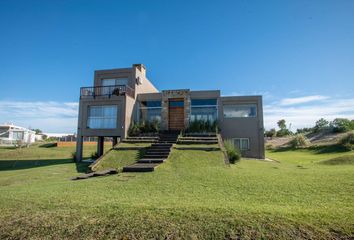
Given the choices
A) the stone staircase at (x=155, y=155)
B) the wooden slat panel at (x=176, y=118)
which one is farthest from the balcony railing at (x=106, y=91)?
the stone staircase at (x=155, y=155)

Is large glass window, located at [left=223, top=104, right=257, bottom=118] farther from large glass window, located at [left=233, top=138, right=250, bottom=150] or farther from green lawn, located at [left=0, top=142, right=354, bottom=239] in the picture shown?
green lawn, located at [left=0, top=142, right=354, bottom=239]

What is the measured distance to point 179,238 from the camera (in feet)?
11.8

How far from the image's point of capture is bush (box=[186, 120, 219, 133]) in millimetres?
17469

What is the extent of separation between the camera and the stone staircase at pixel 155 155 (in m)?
9.62

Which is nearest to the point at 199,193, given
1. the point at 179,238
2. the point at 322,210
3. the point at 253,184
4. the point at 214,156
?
the point at 253,184

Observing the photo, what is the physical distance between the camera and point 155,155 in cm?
1216

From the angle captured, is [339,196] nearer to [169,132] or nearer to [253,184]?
[253,184]

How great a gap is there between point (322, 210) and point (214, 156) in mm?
7412

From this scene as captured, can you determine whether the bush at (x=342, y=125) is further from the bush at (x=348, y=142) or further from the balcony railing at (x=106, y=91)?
the balcony railing at (x=106, y=91)

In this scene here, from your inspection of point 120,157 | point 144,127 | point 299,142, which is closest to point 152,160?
point 120,157

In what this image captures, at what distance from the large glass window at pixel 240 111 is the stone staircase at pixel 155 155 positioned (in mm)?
5243

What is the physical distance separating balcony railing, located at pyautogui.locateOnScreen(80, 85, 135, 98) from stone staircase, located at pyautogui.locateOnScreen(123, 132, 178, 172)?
4.71m

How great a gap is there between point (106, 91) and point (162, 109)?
522 centimetres

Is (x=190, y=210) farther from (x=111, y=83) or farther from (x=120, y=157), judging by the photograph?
(x=111, y=83)
